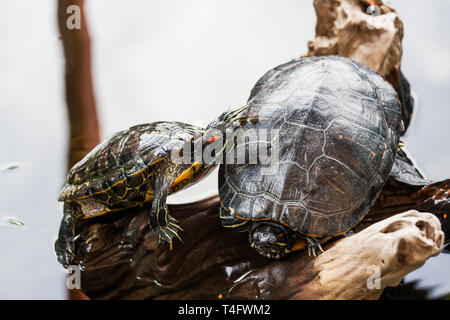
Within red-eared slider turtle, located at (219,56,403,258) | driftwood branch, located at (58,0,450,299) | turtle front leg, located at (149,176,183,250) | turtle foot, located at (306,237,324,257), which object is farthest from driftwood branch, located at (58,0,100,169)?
turtle foot, located at (306,237,324,257)

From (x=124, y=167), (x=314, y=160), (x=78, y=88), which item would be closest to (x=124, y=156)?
(x=124, y=167)

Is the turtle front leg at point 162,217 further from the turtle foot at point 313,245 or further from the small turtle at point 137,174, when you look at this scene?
the turtle foot at point 313,245

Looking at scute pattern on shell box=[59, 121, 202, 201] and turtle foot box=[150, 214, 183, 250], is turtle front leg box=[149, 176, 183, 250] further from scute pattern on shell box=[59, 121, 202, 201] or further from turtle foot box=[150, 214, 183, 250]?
scute pattern on shell box=[59, 121, 202, 201]

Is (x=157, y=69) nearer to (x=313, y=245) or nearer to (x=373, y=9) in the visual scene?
(x=373, y=9)

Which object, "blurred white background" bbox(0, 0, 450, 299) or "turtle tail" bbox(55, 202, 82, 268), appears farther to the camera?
"blurred white background" bbox(0, 0, 450, 299)
